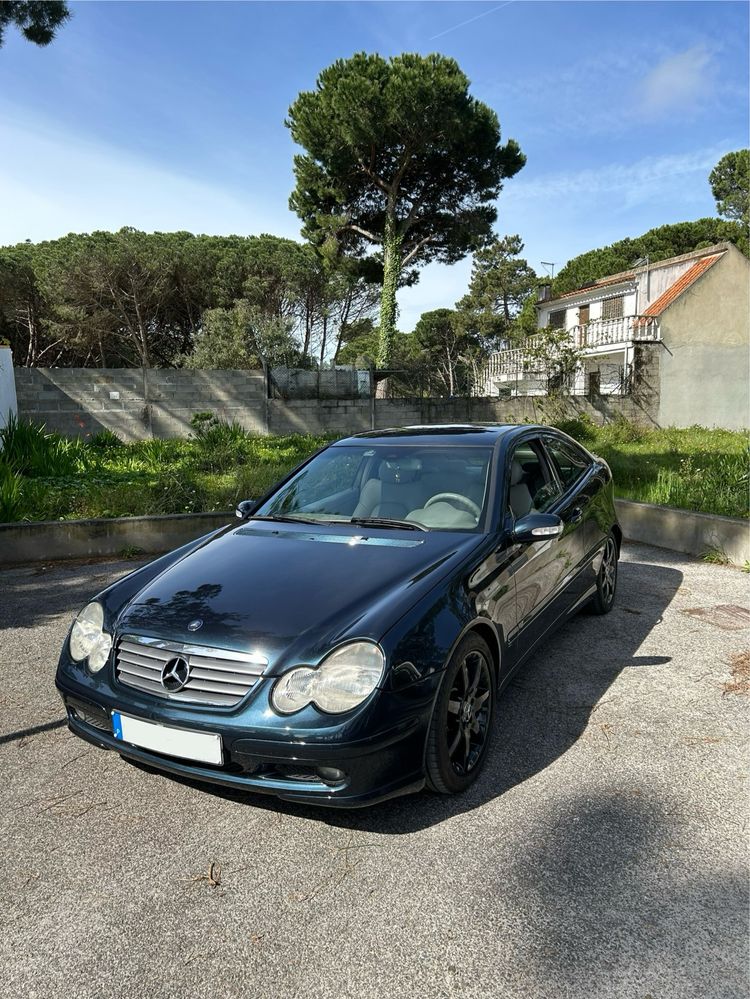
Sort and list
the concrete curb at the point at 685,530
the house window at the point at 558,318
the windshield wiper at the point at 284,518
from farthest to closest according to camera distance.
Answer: the house window at the point at 558,318 < the concrete curb at the point at 685,530 < the windshield wiper at the point at 284,518

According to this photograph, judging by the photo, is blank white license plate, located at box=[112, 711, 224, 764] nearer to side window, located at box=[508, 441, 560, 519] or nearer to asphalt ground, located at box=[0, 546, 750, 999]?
asphalt ground, located at box=[0, 546, 750, 999]

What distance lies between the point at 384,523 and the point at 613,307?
3245 centimetres

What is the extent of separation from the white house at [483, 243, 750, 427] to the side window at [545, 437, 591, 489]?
44.4ft

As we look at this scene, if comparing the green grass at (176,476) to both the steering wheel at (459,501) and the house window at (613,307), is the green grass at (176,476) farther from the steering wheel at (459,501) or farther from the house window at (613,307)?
the house window at (613,307)

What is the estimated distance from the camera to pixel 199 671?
246 centimetres

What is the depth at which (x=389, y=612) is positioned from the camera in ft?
8.35

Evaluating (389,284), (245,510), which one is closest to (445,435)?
(245,510)

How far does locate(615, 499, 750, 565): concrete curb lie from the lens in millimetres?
6527

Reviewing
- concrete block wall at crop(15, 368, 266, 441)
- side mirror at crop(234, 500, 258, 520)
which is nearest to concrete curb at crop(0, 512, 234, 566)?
side mirror at crop(234, 500, 258, 520)

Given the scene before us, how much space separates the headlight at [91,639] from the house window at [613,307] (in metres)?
32.5

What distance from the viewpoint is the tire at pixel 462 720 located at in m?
2.53

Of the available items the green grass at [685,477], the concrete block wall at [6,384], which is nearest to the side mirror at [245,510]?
the green grass at [685,477]

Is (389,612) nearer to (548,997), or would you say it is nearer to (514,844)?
(514,844)

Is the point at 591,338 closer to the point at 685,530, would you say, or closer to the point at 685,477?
the point at 685,477
